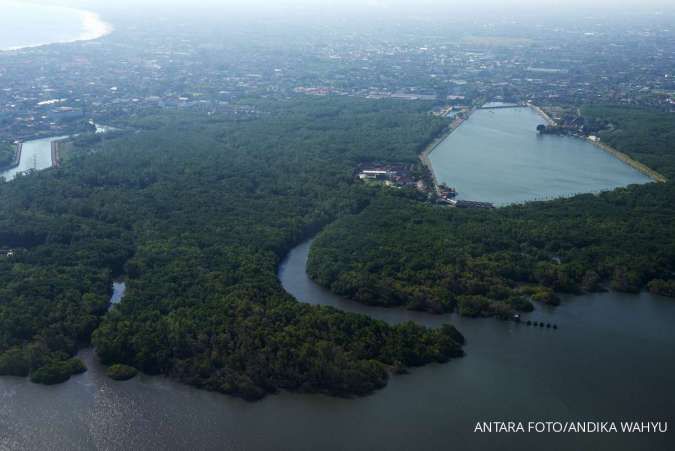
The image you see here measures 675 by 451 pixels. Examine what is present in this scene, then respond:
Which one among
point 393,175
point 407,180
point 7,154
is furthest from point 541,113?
point 7,154

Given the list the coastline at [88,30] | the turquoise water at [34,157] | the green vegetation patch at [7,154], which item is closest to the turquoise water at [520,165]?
the turquoise water at [34,157]

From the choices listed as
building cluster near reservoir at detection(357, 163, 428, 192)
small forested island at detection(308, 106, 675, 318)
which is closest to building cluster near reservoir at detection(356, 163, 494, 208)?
building cluster near reservoir at detection(357, 163, 428, 192)

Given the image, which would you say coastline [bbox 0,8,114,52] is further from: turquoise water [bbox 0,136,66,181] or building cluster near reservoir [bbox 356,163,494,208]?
building cluster near reservoir [bbox 356,163,494,208]

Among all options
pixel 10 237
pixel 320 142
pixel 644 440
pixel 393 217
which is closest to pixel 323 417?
pixel 644 440

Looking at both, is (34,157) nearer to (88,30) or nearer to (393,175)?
(393,175)

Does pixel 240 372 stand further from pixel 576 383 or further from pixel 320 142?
pixel 320 142
